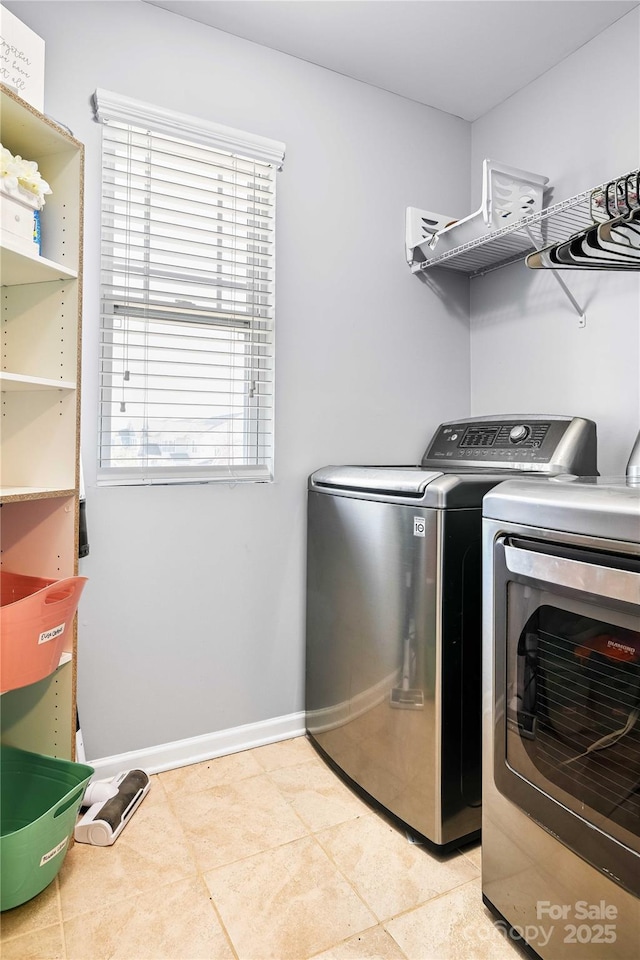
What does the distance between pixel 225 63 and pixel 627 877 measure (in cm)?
251

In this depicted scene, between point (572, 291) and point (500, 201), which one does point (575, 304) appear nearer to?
point (572, 291)

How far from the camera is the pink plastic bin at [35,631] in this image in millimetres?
1203

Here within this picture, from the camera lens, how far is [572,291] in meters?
2.06

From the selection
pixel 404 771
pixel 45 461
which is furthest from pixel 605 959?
pixel 45 461

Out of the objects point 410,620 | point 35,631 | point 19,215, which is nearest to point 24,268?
point 19,215

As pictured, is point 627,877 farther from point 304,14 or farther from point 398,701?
point 304,14

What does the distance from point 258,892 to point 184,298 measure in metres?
1.74

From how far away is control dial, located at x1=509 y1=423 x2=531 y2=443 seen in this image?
1958 millimetres

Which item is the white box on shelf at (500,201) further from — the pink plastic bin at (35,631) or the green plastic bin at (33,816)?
the green plastic bin at (33,816)

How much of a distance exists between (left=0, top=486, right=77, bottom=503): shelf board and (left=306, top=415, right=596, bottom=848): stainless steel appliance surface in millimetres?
836

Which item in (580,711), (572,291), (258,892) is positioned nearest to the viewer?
(580,711)

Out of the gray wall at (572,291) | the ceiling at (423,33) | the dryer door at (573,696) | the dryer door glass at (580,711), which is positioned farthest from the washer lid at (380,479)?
A: the ceiling at (423,33)

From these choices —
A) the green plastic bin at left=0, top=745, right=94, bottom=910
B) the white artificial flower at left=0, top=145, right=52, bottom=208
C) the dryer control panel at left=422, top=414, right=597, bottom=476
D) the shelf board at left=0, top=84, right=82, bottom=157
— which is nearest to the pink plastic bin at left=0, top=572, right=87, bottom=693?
the green plastic bin at left=0, top=745, right=94, bottom=910

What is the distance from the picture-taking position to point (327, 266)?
2.16m
